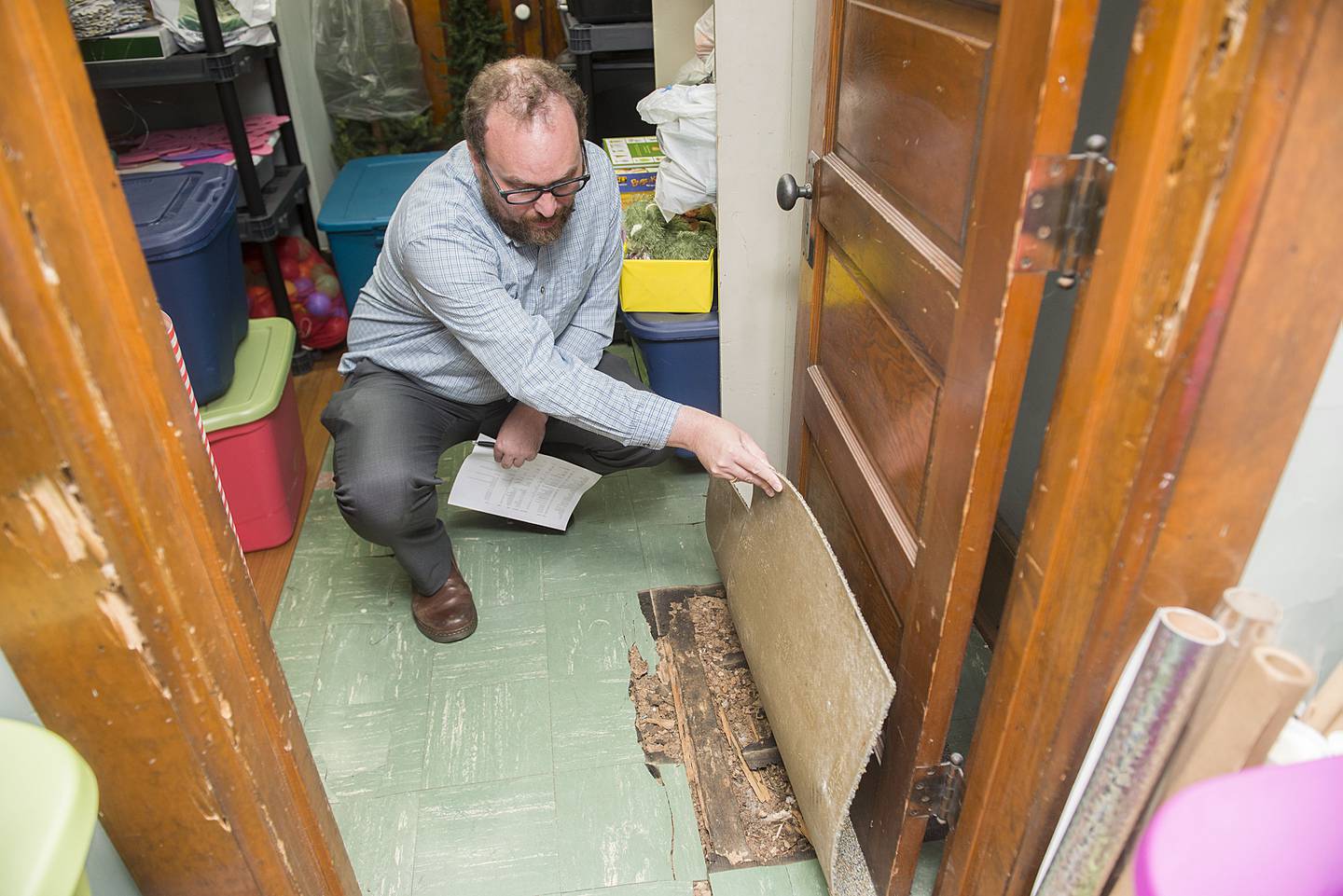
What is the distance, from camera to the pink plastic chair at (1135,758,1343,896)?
610mm

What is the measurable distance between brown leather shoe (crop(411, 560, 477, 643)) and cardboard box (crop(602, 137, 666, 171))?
1149mm

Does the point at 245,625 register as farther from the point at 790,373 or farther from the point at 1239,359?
the point at 790,373

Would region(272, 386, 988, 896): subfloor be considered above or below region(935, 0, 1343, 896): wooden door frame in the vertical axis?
below

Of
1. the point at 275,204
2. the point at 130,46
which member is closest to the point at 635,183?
the point at 275,204

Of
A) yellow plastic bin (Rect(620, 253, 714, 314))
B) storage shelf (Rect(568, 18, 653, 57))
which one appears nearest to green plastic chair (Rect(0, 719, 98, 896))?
yellow plastic bin (Rect(620, 253, 714, 314))

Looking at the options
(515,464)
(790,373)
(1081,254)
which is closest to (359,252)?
(515,464)

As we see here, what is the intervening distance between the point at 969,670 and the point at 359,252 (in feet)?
6.58

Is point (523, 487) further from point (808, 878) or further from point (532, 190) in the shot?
point (808, 878)

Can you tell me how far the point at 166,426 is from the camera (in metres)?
Result: 0.75

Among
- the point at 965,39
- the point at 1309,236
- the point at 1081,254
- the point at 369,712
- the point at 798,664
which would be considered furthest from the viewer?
the point at 369,712

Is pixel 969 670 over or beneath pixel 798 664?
beneath

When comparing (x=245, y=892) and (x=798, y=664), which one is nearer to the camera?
(x=245, y=892)

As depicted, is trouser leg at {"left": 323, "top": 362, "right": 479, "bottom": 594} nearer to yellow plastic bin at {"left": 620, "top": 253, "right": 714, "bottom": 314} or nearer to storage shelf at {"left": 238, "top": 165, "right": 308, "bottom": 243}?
yellow plastic bin at {"left": 620, "top": 253, "right": 714, "bottom": 314}

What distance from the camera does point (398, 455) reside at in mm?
1721
